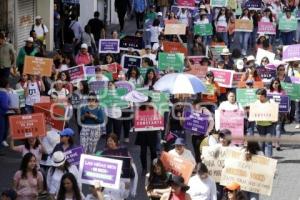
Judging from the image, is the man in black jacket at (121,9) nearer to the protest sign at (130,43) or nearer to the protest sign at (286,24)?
the protest sign at (286,24)

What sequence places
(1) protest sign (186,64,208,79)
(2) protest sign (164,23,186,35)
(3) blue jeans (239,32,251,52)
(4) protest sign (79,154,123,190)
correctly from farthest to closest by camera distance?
(3) blue jeans (239,32,251,52)
(2) protest sign (164,23,186,35)
(1) protest sign (186,64,208,79)
(4) protest sign (79,154,123,190)

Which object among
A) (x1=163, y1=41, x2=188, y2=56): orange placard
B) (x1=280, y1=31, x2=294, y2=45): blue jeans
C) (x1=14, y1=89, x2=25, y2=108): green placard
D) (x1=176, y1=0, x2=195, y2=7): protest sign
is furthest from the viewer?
(x1=176, y1=0, x2=195, y2=7): protest sign

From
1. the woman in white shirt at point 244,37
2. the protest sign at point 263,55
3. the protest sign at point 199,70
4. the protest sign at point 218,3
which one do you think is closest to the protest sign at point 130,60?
the protest sign at point 199,70

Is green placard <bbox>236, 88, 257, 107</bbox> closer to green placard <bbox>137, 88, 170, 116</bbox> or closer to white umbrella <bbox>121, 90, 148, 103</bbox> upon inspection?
green placard <bbox>137, 88, 170, 116</bbox>

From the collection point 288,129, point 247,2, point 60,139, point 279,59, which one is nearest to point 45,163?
point 60,139

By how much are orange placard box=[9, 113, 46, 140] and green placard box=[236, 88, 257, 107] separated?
4149mm

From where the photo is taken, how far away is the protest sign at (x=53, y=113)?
48.5ft

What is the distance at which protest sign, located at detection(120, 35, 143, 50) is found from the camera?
2183 cm

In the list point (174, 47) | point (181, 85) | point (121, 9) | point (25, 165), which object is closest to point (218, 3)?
point (121, 9)

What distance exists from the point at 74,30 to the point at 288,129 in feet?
24.3

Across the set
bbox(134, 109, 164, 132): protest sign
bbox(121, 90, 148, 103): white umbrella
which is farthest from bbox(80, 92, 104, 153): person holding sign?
bbox(121, 90, 148, 103): white umbrella

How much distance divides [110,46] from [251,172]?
10.3 meters

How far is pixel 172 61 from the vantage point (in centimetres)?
1972

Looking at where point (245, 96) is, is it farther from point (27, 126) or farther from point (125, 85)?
point (27, 126)
